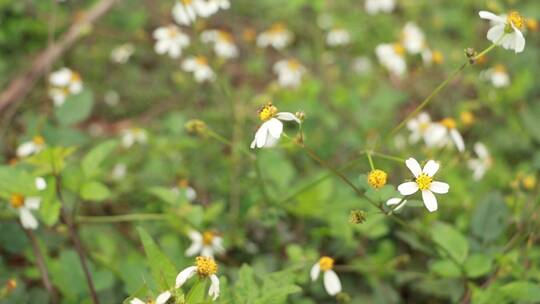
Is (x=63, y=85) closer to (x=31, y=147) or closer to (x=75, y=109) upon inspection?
(x=75, y=109)

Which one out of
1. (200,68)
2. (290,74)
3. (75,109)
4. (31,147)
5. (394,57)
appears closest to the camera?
(31,147)

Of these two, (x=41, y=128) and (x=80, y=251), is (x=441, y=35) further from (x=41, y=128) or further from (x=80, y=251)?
(x=80, y=251)

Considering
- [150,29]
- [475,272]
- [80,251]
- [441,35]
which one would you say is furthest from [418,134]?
[150,29]

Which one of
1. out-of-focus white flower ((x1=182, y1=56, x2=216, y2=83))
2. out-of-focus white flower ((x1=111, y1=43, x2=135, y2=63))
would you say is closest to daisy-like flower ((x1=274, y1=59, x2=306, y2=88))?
out-of-focus white flower ((x1=182, y1=56, x2=216, y2=83))

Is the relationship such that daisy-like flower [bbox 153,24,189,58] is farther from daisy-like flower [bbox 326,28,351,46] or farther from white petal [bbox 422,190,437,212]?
white petal [bbox 422,190,437,212]

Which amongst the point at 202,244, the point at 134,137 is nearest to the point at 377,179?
the point at 202,244

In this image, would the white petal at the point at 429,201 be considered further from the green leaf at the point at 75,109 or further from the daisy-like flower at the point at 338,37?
the daisy-like flower at the point at 338,37
